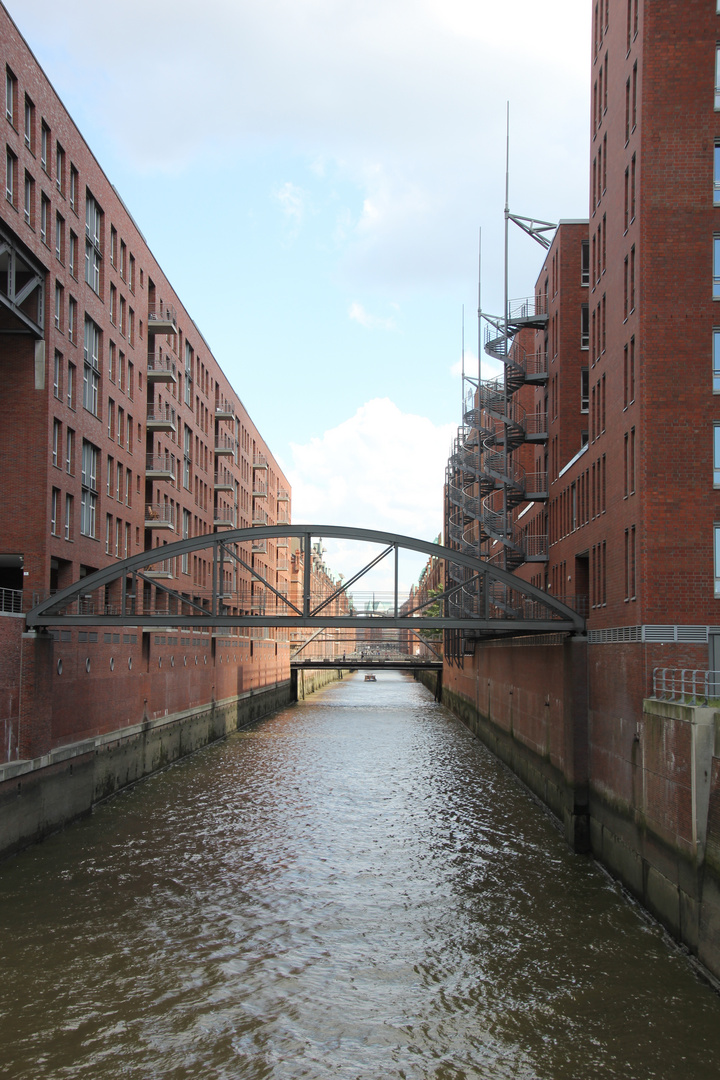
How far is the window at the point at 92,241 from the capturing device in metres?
32.7

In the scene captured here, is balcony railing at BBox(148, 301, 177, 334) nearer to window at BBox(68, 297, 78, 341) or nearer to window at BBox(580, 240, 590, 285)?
window at BBox(68, 297, 78, 341)

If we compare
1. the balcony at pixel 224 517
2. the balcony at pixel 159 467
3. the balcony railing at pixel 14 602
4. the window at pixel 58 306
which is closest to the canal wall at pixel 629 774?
the balcony railing at pixel 14 602

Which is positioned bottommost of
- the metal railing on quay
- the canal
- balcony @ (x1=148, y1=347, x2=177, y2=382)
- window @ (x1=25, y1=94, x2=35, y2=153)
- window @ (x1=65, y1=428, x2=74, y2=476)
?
the canal

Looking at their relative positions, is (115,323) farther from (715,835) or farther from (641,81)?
(715,835)

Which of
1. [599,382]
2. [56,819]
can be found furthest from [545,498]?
[56,819]

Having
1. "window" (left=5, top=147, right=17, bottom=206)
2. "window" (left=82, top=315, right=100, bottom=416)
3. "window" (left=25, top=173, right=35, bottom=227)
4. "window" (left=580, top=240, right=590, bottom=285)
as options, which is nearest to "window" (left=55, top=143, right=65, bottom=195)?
"window" (left=25, top=173, right=35, bottom=227)

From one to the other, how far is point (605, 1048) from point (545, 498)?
25.4m

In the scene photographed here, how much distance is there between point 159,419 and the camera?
40.9 m

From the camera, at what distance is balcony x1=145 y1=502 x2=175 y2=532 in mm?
40188

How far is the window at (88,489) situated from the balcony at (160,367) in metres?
8.84

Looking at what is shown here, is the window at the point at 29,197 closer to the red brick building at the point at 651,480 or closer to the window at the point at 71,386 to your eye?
the window at the point at 71,386

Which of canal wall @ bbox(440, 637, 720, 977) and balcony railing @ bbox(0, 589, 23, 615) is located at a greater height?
balcony railing @ bbox(0, 589, 23, 615)

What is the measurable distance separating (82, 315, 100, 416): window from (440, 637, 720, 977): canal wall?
1665 centimetres

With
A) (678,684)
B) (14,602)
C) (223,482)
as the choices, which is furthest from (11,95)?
(223,482)
